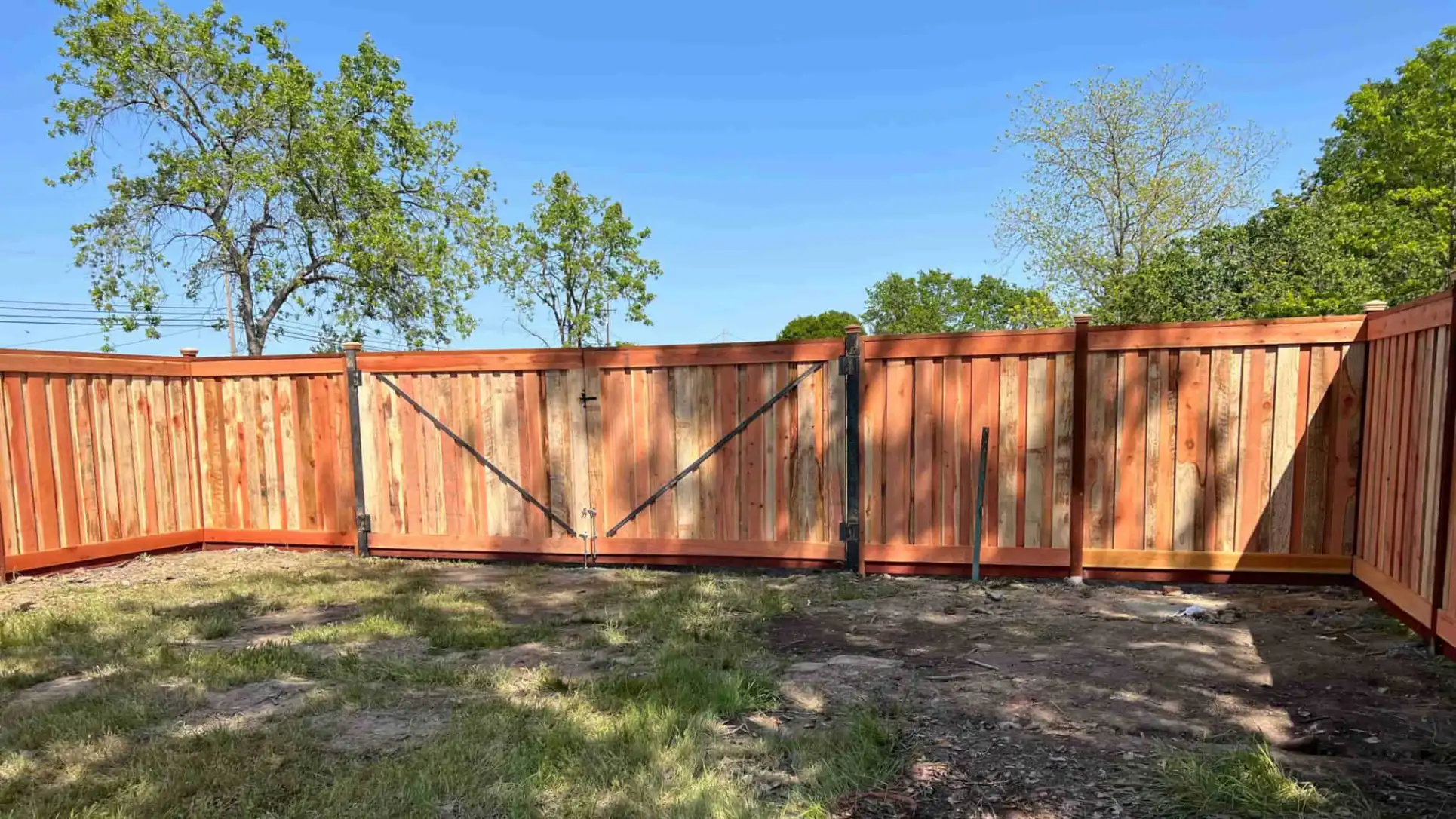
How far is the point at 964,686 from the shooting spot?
10.5 feet

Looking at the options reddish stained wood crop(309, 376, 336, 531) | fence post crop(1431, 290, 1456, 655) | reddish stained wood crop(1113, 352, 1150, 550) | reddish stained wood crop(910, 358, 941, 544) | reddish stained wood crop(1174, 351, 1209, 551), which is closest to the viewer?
fence post crop(1431, 290, 1456, 655)

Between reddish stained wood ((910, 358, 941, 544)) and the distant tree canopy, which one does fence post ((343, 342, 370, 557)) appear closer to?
reddish stained wood ((910, 358, 941, 544))

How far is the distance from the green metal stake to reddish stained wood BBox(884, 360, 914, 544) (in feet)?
1.58

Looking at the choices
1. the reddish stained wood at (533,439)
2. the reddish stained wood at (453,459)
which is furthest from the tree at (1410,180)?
the reddish stained wood at (453,459)

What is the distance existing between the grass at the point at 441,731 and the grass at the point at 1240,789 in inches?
34.3

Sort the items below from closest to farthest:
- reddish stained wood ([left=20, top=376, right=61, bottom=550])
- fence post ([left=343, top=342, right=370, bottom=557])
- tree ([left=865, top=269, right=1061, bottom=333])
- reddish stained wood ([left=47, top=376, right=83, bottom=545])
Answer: reddish stained wood ([left=20, top=376, right=61, bottom=550]), reddish stained wood ([left=47, top=376, right=83, bottom=545]), fence post ([left=343, top=342, right=370, bottom=557]), tree ([left=865, top=269, right=1061, bottom=333])

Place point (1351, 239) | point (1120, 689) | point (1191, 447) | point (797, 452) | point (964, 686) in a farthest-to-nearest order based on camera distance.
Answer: point (1351, 239), point (797, 452), point (1191, 447), point (964, 686), point (1120, 689)

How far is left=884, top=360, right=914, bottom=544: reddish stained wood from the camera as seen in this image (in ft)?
17.4

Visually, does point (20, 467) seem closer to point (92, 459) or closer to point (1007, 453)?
point (92, 459)

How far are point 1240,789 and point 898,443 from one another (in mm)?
3256

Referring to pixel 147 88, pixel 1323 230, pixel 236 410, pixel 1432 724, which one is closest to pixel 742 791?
pixel 1432 724

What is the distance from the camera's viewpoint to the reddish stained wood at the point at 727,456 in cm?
564

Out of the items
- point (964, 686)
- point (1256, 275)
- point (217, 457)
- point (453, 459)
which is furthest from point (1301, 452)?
point (217, 457)

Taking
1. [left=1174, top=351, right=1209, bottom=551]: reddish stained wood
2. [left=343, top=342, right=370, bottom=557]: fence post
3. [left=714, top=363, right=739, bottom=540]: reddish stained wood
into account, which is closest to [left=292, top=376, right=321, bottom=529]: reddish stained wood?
[left=343, top=342, right=370, bottom=557]: fence post
